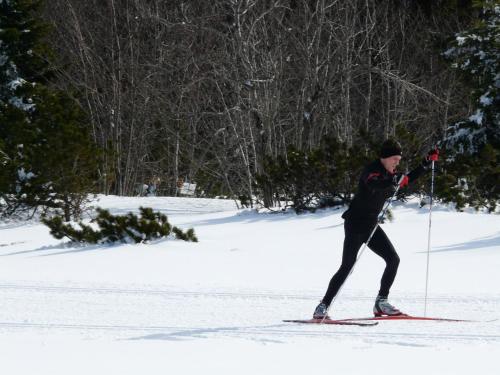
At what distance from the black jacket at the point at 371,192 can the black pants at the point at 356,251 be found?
0.06 meters

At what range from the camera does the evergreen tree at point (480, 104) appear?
1789 cm

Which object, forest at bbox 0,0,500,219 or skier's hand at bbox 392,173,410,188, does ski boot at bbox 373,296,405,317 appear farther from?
forest at bbox 0,0,500,219

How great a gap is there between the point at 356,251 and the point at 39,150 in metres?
14.1

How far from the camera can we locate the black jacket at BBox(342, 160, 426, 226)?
7648mm

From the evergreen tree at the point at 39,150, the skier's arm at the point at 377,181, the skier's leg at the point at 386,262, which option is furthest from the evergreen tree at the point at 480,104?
the skier's arm at the point at 377,181

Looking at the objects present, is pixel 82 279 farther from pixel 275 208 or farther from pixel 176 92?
pixel 176 92

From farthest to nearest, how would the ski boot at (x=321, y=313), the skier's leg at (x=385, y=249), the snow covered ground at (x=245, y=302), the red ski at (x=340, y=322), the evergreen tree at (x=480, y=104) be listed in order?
the evergreen tree at (x=480, y=104) → the skier's leg at (x=385, y=249) → the ski boot at (x=321, y=313) → the red ski at (x=340, y=322) → the snow covered ground at (x=245, y=302)

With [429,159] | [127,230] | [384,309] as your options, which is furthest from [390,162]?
[127,230]

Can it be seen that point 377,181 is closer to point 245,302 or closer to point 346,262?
point 346,262

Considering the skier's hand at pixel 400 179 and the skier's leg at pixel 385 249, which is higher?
the skier's hand at pixel 400 179

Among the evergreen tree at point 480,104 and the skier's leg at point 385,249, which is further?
the evergreen tree at point 480,104

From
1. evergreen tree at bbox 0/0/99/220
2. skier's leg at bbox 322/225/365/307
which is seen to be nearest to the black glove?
skier's leg at bbox 322/225/365/307

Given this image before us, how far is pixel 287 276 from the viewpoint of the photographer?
11.7 m

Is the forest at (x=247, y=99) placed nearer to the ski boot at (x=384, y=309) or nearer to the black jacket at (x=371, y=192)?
the ski boot at (x=384, y=309)
